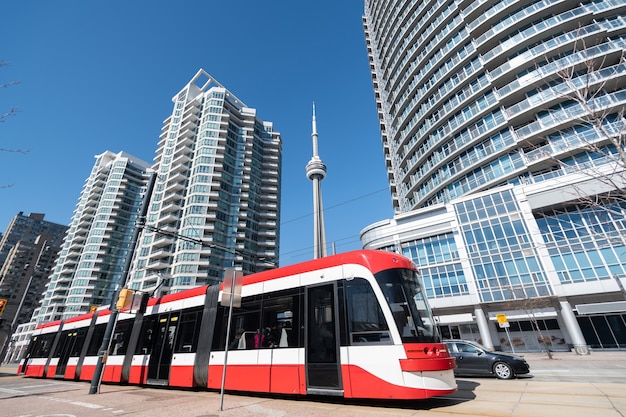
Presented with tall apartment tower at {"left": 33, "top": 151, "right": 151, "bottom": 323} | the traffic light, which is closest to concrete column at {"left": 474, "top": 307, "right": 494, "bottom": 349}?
the traffic light

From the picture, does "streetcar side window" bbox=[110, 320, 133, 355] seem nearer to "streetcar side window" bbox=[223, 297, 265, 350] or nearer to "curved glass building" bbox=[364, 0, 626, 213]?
"streetcar side window" bbox=[223, 297, 265, 350]

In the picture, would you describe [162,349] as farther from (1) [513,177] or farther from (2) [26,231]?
(2) [26,231]

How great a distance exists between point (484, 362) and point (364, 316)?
7.21m

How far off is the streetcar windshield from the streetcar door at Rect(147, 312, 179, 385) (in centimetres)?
831

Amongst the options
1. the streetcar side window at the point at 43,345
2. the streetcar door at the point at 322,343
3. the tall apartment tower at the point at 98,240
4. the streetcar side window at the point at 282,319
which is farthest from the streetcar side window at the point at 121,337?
the tall apartment tower at the point at 98,240

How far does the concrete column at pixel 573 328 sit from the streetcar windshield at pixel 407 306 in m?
26.8

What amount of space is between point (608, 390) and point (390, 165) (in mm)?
58062

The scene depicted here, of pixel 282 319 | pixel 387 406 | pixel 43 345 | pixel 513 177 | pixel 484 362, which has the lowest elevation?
pixel 387 406

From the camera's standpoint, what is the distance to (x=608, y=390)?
679 centimetres

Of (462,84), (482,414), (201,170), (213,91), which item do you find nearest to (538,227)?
(462,84)

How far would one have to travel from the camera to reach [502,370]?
9.81 metres

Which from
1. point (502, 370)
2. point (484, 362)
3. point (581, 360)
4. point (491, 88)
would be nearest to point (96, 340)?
point (484, 362)

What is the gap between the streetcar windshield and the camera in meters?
5.97

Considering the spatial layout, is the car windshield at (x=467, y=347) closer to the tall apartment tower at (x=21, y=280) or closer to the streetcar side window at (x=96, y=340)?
the streetcar side window at (x=96, y=340)
